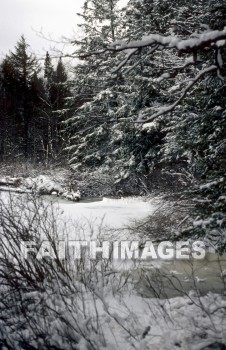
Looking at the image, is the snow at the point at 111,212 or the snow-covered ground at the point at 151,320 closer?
the snow-covered ground at the point at 151,320

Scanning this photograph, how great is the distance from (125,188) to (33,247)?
11.6 metres

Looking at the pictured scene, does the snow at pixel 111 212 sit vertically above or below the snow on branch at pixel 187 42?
below

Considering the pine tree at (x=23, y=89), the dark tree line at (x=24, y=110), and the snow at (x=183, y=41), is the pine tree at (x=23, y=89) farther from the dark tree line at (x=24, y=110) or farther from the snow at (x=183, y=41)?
the snow at (x=183, y=41)

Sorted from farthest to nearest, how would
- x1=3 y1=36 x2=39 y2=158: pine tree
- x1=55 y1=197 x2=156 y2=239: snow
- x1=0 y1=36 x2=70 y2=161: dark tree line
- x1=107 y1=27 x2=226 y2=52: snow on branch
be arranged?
1. x1=3 y1=36 x2=39 y2=158: pine tree
2. x1=0 y1=36 x2=70 y2=161: dark tree line
3. x1=55 y1=197 x2=156 y2=239: snow
4. x1=107 y1=27 x2=226 y2=52: snow on branch

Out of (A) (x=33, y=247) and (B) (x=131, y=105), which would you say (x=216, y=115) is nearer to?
(A) (x=33, y=247)

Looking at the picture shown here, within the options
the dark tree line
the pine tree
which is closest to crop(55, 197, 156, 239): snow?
the dark tree line

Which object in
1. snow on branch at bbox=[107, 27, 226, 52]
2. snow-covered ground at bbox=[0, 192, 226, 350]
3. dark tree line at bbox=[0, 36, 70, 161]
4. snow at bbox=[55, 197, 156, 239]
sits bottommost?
snow-covered ground at bbox=[0, 192, 226, 350]

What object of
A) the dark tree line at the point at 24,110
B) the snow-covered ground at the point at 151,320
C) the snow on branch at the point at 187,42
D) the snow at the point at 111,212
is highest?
the dark tree line at the point at 24,110

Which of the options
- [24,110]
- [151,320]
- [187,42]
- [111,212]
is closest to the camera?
[187,42]

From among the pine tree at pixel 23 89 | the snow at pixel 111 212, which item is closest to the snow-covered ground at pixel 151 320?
the snow at pixel 111 212

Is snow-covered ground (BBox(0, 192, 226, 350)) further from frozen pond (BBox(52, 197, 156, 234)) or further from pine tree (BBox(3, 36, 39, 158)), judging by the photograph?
pine tree (BBox(3, 36, 39, 158))

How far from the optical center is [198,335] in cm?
329

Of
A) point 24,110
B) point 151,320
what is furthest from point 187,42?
point 24,110

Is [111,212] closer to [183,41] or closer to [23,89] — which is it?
[183,41]
